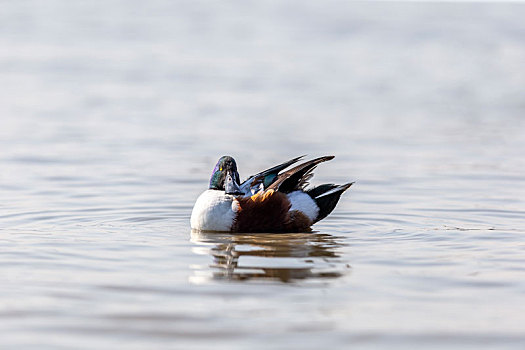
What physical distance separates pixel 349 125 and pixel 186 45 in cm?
891

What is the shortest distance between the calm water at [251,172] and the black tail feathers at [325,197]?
21 cm

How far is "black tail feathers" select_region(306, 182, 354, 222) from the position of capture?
314 inches

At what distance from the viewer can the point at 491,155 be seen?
39.0 feet

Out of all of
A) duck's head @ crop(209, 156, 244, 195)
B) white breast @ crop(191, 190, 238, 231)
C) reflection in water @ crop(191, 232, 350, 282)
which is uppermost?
duck's head @ crop(209, 156, 244, 195)

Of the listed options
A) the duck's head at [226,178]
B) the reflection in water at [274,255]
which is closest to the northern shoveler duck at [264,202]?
the duck's head at [226,178]

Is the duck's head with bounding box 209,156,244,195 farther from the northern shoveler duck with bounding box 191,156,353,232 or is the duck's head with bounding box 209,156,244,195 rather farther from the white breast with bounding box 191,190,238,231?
the white breast with bounding box 191,190,238,231

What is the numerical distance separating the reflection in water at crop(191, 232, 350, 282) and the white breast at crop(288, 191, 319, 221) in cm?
21

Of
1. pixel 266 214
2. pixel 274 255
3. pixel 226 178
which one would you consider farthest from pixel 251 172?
pixel 274 255

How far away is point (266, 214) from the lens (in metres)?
7.68

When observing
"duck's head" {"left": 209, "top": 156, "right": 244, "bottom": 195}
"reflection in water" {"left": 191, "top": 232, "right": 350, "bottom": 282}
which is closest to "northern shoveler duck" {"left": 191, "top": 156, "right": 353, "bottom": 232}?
"duck's head" {"left": 209, "top": 156, "right": 244, "bottom": 195}

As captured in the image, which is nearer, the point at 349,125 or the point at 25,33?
the point at 349,125

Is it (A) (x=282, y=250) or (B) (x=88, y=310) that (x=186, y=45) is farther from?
(B) (x=88, y=310)

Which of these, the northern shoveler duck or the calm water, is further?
the northern shoveler duck

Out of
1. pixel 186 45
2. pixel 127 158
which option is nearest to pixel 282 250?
pixel 127 158
